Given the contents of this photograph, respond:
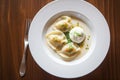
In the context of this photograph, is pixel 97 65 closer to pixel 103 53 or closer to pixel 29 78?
pixel 103 53

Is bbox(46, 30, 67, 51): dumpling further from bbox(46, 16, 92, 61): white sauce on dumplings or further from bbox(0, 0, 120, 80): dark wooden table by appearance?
bbox(0, 0, 120, 80): dark wooden table

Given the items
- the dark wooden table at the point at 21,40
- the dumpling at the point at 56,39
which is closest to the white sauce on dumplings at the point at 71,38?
the dumpling at the point at 56,39

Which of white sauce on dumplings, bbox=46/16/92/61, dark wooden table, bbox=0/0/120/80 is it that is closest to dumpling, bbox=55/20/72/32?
white sauce on dumplings, bbox=46/16/92/61

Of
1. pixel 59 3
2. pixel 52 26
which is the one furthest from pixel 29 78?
pixel 59 3

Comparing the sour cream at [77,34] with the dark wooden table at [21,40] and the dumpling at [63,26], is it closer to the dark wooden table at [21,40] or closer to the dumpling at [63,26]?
the dumpling at [63,26]

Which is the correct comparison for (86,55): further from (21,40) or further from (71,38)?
(21,40)

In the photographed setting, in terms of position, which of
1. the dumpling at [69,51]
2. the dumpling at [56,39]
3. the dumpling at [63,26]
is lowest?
the dumpling at [69,51]
